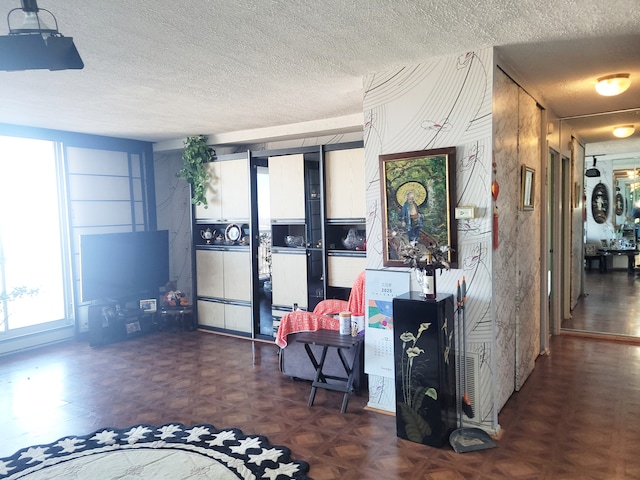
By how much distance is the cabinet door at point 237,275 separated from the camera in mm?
5875

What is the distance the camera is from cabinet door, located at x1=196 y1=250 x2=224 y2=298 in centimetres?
615

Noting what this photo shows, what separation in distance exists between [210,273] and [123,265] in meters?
1.12

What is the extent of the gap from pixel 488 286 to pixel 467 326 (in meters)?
0.34

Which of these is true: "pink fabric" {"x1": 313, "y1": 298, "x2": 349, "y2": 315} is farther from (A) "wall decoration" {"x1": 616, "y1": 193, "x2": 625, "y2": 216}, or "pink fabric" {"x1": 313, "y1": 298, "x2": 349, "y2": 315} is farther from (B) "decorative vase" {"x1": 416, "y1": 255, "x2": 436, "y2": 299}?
(A) "wall decoration" {"x1": 616, "y1": 193, "x2": 625, "y2": 216}

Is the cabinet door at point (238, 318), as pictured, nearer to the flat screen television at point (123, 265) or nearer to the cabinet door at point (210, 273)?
the cabinet door at point (210, 273)

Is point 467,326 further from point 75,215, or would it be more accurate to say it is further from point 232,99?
point 75,215

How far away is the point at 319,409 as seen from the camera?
367 cm

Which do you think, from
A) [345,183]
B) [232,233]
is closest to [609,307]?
[345,183]

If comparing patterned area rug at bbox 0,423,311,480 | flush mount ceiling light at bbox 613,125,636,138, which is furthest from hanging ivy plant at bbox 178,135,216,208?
flush mount ceiling light at bbox 613,125,636,138

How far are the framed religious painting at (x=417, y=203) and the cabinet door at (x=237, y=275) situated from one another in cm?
275

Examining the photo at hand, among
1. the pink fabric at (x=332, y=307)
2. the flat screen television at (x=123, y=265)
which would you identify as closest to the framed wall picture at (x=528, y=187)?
the pink fabric at (x=332, y=307)

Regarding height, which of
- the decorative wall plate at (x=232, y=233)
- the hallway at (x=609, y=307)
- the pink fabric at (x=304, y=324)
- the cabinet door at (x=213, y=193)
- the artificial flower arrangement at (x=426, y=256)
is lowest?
the hallway at (x=609, y=307)

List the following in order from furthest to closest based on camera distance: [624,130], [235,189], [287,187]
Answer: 1. [235,189]
2. [624,130]
3. [287,187]

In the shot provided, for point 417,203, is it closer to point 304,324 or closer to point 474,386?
point 474,386
